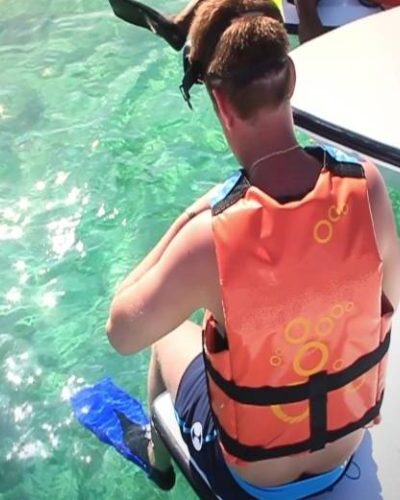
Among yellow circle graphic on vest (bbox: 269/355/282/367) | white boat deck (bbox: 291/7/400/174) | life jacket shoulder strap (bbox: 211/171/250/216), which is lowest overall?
white boat deck (bbox: 291/7/400/174)

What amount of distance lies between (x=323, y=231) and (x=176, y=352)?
671 millimetres

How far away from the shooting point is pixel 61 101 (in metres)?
3.81

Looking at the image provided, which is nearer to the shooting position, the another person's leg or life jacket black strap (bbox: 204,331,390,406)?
life jacket black strap (bbox: 204,331,390,406)

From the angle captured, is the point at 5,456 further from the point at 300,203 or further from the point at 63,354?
the point at 300,203

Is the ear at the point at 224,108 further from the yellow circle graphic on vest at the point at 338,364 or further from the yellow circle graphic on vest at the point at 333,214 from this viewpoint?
the yellow circle graphic on vest at the point at 338,364

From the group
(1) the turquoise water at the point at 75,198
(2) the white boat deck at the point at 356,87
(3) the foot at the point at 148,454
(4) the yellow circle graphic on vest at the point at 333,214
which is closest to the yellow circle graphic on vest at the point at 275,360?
(4) the yellow circle graphic on vest at the point at 333,214

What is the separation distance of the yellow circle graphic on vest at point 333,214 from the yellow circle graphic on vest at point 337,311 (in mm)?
141

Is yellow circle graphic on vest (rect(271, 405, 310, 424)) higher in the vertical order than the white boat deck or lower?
higher

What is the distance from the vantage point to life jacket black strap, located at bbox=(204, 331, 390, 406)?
1.38 meters

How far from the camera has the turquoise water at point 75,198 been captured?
2.38m

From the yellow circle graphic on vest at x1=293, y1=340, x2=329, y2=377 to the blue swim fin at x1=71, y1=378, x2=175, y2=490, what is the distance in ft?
2.70

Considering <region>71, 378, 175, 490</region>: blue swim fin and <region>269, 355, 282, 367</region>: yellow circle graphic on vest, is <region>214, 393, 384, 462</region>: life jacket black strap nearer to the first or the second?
<region>269, 355, 282, 367</region>: yellow circle graphic on vest

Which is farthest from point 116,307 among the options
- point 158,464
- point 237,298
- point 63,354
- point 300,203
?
point 63,354

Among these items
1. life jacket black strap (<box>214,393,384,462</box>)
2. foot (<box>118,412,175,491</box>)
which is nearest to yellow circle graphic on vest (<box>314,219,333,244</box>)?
life jacket black strap (<box>214,393,384,462</box>)
